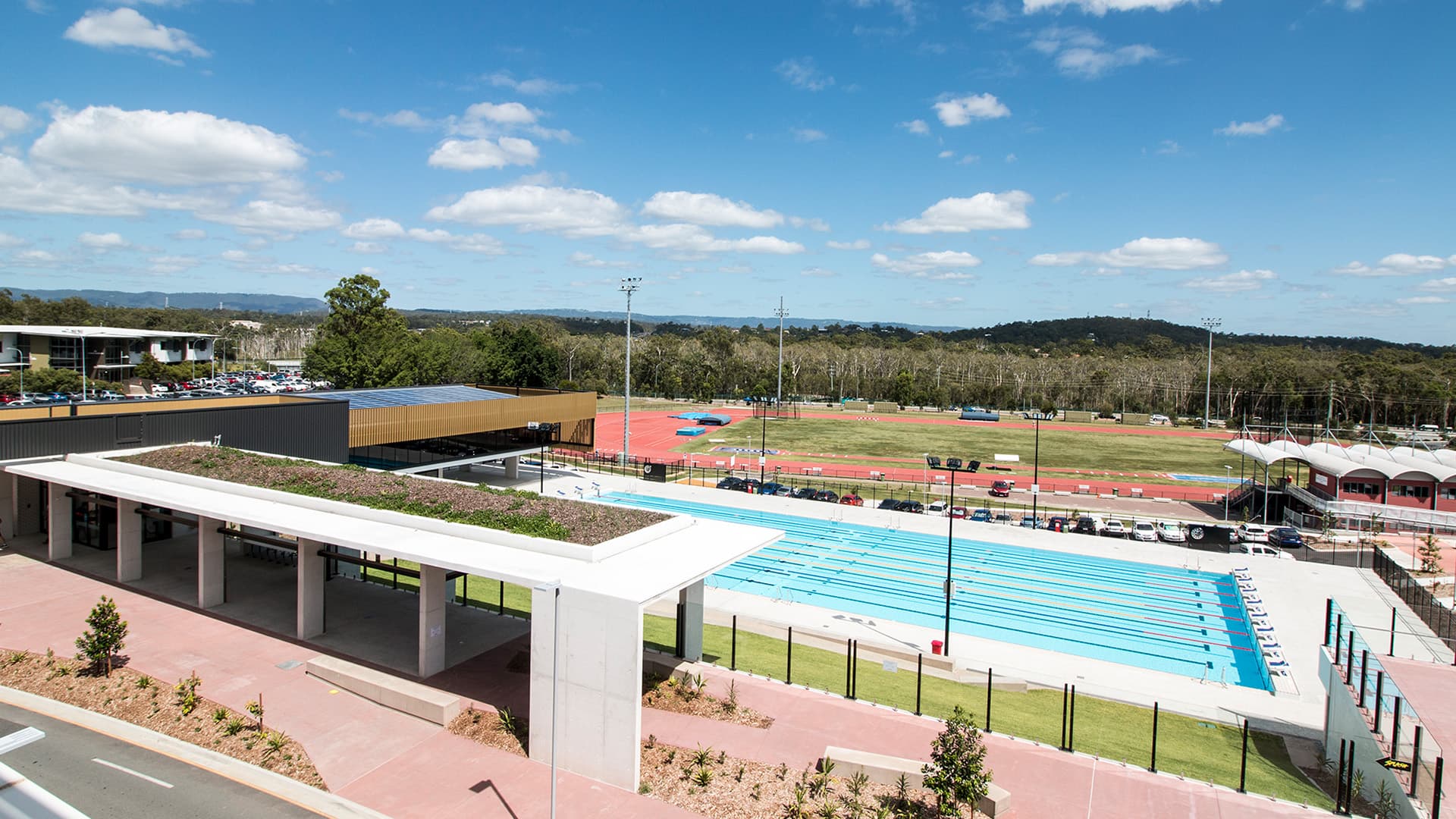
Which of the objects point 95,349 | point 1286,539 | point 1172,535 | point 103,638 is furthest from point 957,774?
point 95,349

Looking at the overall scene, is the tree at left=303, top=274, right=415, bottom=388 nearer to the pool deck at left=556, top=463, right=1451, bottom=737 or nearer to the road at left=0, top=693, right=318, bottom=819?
the pool deck at left=556, top=463, right=1451, bottom=737

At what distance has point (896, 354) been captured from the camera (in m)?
131

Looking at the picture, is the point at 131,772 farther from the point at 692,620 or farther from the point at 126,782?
the point at 692,620

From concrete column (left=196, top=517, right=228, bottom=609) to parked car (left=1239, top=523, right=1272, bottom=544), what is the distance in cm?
4232

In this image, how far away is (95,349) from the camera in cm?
8806

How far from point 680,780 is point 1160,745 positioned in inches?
421

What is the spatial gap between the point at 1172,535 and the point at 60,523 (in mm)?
43953

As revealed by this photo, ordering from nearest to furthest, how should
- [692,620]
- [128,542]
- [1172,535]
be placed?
[692,620] → [128,542] → [1172,535]

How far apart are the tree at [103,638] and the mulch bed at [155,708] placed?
14.3 inches

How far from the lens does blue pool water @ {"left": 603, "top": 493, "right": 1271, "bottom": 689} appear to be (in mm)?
24812

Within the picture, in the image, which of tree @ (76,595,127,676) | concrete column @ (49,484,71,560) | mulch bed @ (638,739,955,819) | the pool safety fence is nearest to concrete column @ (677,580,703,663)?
mulch bed @ (638,739,955,819)

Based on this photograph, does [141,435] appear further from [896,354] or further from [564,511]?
[896,354]

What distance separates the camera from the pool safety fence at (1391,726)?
1163cm

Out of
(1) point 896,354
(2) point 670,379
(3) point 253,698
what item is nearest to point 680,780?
(3) point 253,698
